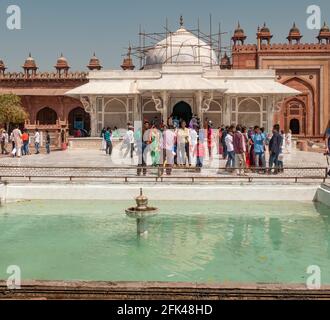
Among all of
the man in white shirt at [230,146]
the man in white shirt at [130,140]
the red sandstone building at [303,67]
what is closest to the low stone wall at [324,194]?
the man in white shirt at [230,146]

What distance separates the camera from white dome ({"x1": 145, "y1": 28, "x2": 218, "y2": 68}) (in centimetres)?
2438

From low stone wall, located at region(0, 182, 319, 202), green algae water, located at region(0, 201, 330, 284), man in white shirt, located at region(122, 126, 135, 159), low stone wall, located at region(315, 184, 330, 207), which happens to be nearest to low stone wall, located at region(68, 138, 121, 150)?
man in white shirt, located at region(122, 126, 135, 159)

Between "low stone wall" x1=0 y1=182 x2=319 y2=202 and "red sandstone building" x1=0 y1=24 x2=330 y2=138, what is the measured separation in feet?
68.2

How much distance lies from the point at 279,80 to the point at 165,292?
1147 inches

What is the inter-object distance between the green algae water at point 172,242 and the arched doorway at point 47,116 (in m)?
27.5

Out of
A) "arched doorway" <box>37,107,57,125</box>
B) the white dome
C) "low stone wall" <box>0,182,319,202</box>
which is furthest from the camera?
"arched doorway" <box>37,107,57,125</box>

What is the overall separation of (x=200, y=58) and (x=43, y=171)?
1636 centimetres

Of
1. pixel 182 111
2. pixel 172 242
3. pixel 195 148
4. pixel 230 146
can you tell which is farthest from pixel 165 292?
pixel 182 111

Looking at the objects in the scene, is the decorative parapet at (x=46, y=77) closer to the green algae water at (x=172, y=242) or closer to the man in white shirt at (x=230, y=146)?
the man in white shirt at (x=230, y=146)

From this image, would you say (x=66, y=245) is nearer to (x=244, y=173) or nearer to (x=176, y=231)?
(x=176, y=231)

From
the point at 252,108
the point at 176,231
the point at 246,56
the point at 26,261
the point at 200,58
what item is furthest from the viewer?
the point at 246,56

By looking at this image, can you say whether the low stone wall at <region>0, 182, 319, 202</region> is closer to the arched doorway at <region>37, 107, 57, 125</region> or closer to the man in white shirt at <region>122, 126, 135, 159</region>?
the man in white shirt at <region>122, 126, 135, 159</region>
